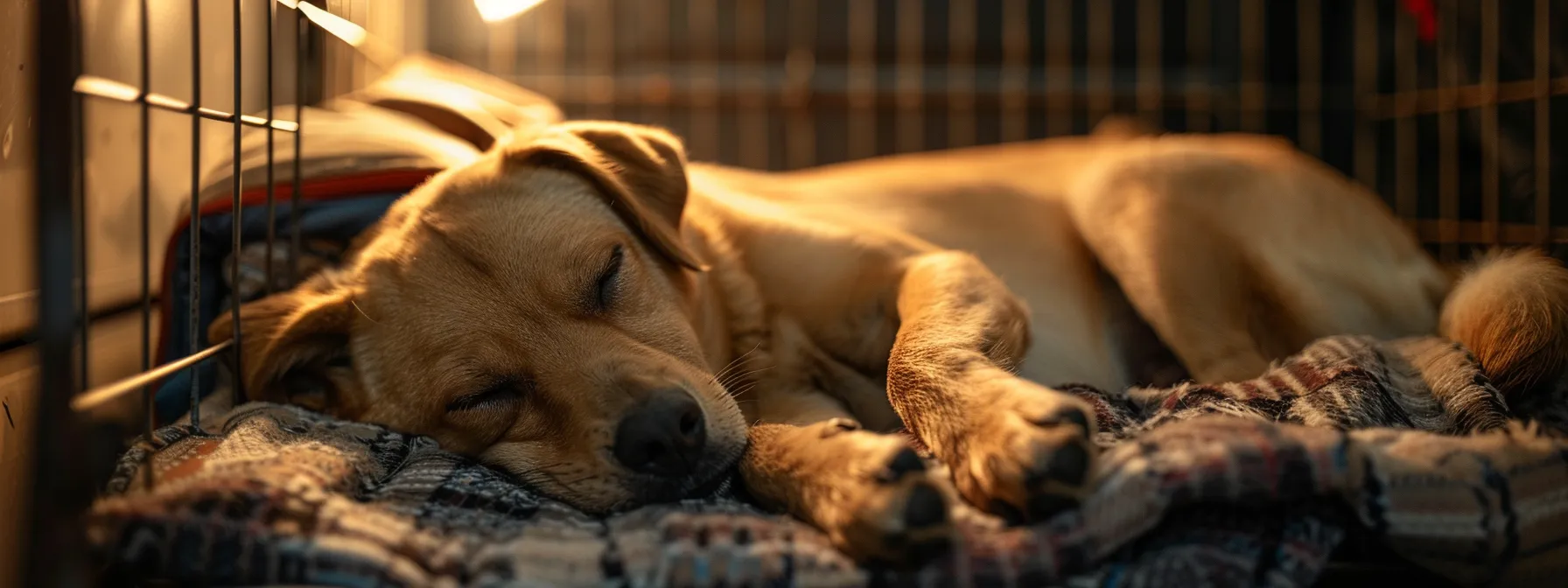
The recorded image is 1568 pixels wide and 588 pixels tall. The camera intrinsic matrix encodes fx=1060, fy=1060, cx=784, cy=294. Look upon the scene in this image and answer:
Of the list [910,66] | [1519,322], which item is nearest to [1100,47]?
[910,66]

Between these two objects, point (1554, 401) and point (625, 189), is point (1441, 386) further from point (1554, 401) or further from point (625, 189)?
point (625, 189)

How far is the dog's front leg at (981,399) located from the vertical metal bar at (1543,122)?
1503mm

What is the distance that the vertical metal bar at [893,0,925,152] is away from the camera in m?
4.33

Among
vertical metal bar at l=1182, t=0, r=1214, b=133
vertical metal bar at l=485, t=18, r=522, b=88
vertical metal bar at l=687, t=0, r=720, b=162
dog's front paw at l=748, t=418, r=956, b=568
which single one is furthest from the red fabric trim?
vertical metal bar at l=1182, t=0, r=1214, b=133

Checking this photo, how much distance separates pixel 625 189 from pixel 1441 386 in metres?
1.32

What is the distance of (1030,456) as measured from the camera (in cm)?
114

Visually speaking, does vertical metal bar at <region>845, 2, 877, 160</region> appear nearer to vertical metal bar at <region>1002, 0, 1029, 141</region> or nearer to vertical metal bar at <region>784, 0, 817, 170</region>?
vertical metal bar at <region>784, 0, 817, 170</region>

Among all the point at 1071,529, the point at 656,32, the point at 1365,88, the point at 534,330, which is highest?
the point at 656,32

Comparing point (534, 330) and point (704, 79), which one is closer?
point (534, 330)

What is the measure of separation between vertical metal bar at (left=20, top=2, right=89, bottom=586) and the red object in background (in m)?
3.37

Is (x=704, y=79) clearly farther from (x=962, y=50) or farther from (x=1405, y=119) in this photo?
(x=1405, y=119)

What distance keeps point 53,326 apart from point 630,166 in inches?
40.5

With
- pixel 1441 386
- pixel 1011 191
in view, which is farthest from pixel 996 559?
pixel 1011 191

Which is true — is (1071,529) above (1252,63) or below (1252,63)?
below
